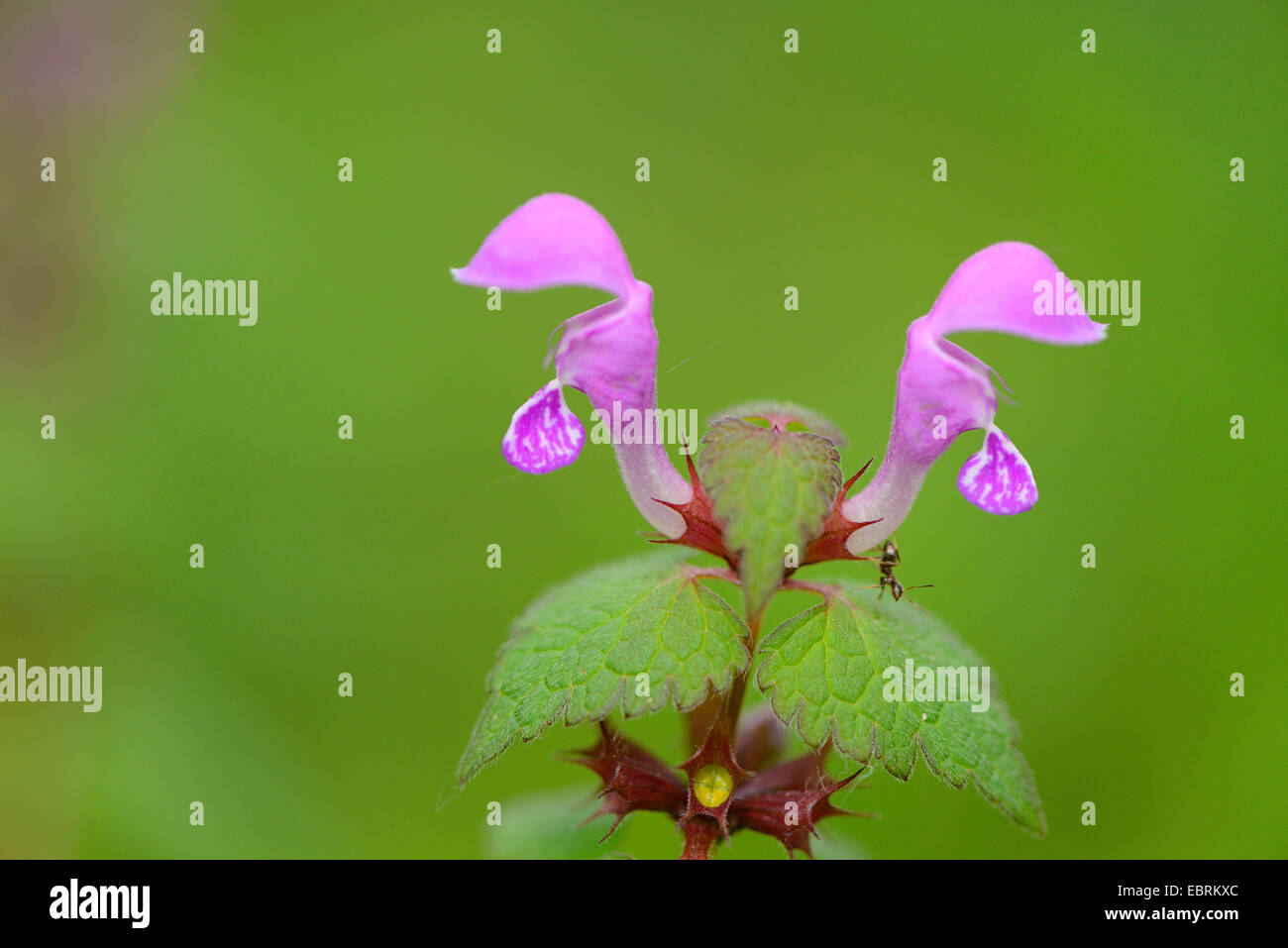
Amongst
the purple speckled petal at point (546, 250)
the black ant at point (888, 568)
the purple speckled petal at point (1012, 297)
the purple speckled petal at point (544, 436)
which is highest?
the purple speckled petal at point (546, 250)

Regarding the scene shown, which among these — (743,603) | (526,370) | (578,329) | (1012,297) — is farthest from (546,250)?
(526,370)

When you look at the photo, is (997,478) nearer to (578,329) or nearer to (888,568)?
(888,568)

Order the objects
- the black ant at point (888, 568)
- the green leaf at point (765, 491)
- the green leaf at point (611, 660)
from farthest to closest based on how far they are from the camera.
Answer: the black ant at point (888, 568)
the green leaf at point (611, 660)
the green leaf at point (765, 491)

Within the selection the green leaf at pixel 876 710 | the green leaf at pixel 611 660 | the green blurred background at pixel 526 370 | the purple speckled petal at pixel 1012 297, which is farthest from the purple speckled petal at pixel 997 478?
the green blurred background at pixel 526 370

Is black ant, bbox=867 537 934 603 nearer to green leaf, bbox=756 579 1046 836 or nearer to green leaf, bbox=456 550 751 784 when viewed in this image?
green leaf, bbox=756 579 1046 836

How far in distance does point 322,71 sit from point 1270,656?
4.90 m

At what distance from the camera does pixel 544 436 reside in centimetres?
164

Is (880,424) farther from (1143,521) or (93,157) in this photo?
(93,157)

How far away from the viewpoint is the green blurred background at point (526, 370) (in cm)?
366

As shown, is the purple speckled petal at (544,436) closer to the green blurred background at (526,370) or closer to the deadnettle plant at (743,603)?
the deadnettle plant at (743,603)

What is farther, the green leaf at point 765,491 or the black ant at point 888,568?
the black ant at point 888,568

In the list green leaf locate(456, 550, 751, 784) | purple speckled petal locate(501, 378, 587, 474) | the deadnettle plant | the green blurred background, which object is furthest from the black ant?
the green blurred background

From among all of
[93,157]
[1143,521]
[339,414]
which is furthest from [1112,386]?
[93,157]

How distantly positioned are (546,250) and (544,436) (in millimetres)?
288
